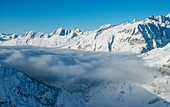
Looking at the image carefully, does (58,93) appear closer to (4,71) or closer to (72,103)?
(72,103)

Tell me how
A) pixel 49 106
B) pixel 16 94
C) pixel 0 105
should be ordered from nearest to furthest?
pixel 0 105 < pixel 16 94 < pixel 49 106

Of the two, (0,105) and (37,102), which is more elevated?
(0,105)

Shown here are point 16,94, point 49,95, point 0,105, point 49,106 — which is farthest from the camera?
point 49,95

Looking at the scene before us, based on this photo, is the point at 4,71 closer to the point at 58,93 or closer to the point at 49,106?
the point at 49,106

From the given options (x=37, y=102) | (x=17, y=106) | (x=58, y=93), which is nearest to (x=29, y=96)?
(x=37, y=102)

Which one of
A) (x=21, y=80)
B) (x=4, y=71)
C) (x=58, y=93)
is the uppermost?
(x=4, y=71)

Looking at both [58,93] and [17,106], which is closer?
[17,106]
